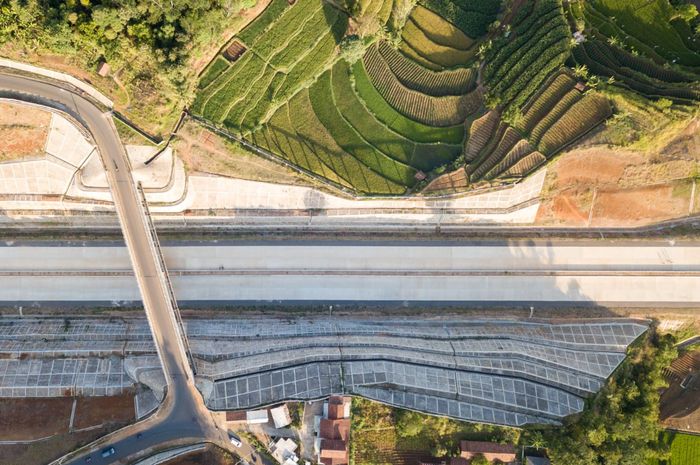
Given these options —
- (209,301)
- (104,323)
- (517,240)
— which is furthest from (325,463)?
(517,240)

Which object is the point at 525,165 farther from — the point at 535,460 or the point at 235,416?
the point at 235,416

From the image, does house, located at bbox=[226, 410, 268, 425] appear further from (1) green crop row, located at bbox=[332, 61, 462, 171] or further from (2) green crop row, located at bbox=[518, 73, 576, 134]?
(2) green crop row, located at bbox=[518, 73, 576, 134]

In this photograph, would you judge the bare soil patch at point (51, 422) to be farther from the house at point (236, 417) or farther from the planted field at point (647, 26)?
the planted field at point (647, 26)

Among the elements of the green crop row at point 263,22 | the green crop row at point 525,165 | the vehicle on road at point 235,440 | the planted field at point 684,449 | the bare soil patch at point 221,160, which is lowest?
the planted field at point 684,449

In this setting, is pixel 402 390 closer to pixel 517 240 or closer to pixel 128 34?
pixel 517 240

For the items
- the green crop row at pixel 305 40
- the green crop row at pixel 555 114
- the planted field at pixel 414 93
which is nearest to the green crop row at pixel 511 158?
the planted field at pixel 414 93

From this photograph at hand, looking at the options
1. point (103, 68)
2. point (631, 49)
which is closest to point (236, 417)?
point (103, 68)

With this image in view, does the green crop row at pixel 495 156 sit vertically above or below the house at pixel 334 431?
above
